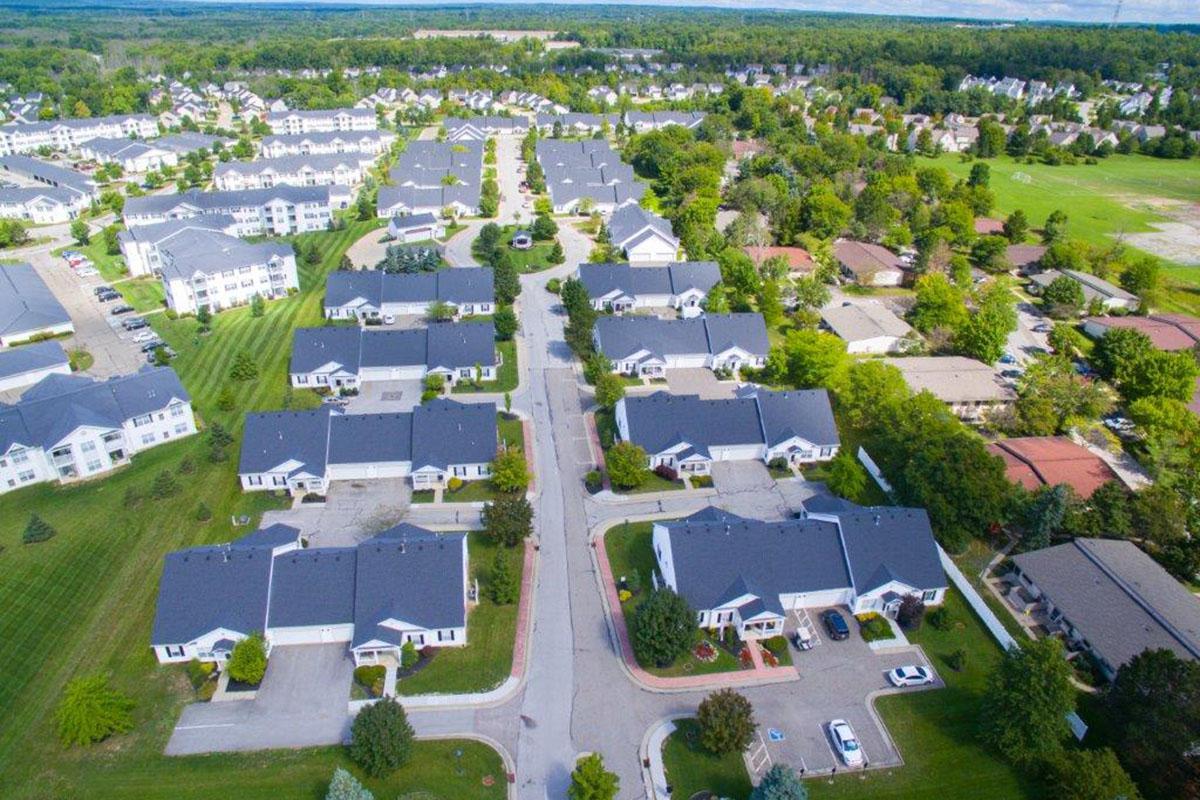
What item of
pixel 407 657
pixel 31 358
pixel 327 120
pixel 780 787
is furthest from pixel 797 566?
pixel 327 120

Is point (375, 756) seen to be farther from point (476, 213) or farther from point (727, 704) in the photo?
point (476, 213)

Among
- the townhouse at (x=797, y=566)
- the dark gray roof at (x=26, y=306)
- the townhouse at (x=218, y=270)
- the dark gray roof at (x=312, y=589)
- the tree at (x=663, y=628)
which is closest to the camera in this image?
the tree at (x=663, y=628)

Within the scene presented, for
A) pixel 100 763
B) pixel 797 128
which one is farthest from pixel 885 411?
pixel 797 128

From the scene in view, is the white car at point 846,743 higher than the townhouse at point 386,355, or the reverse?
the townhouse at point 386,355

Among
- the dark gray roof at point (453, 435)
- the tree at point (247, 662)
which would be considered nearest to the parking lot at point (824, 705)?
the dark gray roof at point (453, 435)

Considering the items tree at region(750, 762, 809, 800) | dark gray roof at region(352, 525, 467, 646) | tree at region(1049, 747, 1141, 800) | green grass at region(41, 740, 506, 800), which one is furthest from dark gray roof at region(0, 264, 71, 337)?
tree at region(1049, 747, 1141, 800)

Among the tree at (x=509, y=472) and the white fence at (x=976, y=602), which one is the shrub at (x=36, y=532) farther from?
the white fence at (x=976, y=602)

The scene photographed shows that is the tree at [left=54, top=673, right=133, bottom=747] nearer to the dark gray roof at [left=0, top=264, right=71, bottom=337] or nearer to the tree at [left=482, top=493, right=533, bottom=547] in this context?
the tree at [left=482, top=493, right=533, bottom=547]
